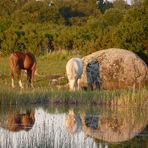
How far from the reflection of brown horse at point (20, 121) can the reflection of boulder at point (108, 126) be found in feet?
3.03

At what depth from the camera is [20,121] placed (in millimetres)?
15875

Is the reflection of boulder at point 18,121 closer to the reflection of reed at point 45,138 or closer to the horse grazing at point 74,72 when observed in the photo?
the reflection of reed at point 45,138

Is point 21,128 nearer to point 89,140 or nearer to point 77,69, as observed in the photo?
point 89,140

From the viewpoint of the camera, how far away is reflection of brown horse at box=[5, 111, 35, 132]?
577 inches

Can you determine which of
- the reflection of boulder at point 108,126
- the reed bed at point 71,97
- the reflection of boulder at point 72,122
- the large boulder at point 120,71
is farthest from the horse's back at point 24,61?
the reflection of boulder at point 108,126

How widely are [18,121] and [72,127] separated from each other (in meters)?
1.50

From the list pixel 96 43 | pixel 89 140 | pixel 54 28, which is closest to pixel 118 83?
pixel 96 43

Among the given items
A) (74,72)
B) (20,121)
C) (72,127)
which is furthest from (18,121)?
(74,72)

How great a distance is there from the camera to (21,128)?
14.6m

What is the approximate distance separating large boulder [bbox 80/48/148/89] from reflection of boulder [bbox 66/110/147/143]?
717cm

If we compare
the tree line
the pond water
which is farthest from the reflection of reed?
the tree line

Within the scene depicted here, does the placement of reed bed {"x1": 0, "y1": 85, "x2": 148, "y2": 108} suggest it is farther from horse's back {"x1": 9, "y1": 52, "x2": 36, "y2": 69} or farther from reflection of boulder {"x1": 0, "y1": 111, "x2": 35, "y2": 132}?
horse's back {"x1": 9, "y1": 52, "x2": 36, "y2": 69}

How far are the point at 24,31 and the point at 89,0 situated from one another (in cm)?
3111

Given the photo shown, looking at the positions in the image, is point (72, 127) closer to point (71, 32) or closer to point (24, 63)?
point (24, 63)
